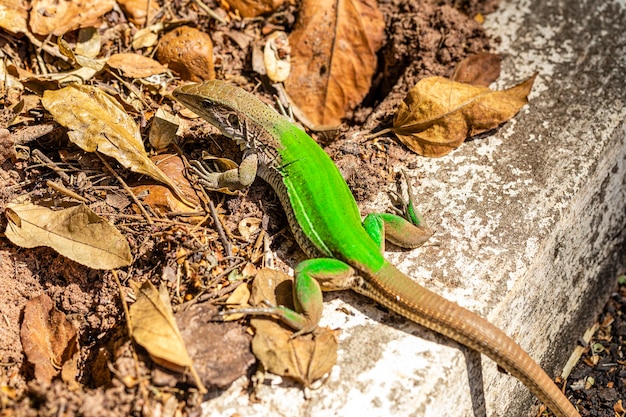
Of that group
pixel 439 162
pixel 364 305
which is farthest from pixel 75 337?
pixel 439 162

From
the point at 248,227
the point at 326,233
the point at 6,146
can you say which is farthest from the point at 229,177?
the point at 6,146

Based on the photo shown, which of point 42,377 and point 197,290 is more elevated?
point 197,290

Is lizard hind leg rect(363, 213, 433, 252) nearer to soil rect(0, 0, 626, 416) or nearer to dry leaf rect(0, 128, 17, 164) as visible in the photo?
soil rect(0, 0, 626, 416)

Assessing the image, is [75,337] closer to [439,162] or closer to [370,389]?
[370,389]

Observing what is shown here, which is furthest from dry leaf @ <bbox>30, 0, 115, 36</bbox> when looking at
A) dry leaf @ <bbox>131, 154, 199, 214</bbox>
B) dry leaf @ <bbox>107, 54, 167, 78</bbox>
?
dry leaf @ <bbox>131, 154, 199, 214</bbox>

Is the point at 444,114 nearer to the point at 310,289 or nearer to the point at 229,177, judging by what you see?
the point at 229,177

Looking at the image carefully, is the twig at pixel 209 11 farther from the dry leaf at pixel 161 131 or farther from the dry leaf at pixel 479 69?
the dry leaf at pixel 479 69
